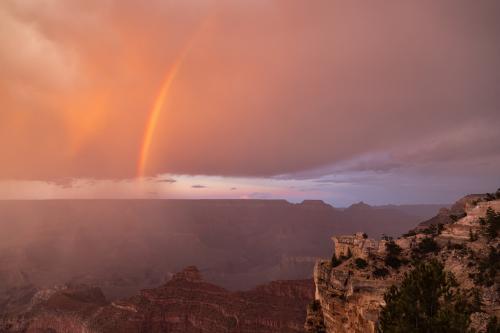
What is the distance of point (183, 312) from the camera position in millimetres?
82250

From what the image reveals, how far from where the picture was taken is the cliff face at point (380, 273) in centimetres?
2762

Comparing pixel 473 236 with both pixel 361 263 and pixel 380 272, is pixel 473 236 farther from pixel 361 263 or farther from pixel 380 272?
pixel 361 263

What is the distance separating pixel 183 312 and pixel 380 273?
61.5 m

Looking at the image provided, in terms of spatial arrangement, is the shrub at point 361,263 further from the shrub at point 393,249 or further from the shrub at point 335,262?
the shrub at point 335,262

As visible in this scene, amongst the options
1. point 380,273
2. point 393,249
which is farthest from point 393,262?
point 380,273

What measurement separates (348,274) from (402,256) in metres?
5.63

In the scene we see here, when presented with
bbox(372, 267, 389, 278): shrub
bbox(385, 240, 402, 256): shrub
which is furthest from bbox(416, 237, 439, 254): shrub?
bbox(372, 267, 389, 278): shrub

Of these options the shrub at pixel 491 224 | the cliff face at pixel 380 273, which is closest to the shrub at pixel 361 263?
the cliff face at pixel 380 273

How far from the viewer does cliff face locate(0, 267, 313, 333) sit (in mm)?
75938

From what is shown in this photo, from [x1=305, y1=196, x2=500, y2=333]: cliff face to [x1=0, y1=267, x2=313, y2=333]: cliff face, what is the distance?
4055 centimetres

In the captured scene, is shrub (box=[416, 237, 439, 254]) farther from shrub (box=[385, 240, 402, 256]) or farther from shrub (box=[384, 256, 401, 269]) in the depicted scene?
shrub (box=[384, 256, 401, 269])

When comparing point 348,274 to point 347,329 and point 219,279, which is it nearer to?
point 347,329

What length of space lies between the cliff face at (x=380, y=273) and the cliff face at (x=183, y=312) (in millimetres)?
40548

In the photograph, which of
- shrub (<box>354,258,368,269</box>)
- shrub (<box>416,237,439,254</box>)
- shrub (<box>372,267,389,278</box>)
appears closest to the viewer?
shrub (<box>372,267,389,278</box>)
